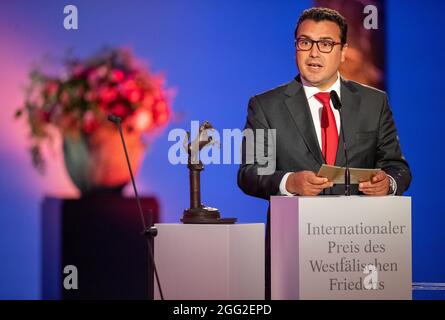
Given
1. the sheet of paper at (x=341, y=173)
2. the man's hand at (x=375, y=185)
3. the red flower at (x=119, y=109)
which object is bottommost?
the man's hand at (x=375, y=185)

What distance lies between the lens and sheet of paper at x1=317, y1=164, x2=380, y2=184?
3.07m

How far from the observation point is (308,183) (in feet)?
10.5

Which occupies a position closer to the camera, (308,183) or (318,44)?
(308,183)

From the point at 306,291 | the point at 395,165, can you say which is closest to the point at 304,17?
the point at 395,165


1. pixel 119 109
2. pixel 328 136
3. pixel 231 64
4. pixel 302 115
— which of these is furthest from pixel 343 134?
pixel 119 109

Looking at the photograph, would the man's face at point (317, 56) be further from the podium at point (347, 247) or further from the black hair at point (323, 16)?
the podium at point (347, 247)

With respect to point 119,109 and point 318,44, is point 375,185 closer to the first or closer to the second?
point 318,44

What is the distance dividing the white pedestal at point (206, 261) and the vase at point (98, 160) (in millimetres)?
1332

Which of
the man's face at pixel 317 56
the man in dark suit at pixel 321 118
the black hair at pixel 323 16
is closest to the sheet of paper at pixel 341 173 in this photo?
the man in dark suit at pixel 321 118

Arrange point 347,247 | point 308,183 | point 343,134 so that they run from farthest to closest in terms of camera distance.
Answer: point 343,134, point 308,183, point 347,247

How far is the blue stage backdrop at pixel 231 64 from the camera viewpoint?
482cm

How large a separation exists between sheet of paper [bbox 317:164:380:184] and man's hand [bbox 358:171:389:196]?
2cm

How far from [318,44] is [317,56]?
6cm

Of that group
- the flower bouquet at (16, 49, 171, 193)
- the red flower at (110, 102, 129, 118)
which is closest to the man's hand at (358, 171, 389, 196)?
the flower bouquet at (16, 49, 171, 193)
